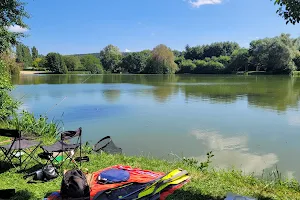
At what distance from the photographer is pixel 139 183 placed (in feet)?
10.9

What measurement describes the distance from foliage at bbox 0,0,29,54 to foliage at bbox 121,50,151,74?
66.9m

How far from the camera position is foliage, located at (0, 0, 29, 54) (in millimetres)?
7371

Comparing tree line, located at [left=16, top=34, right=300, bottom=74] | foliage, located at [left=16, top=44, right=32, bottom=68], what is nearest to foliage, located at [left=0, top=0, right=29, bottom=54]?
foliage, located at [left=16, top=44, right=32, bottom=68]

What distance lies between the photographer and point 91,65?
3327 inches

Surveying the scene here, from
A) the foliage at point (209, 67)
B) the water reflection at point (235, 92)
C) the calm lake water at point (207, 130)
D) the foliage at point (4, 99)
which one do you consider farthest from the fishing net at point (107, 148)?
the foliage at point (209, 67)

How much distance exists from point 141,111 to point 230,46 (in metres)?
81.0

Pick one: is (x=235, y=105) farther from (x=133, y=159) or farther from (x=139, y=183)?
(x=139, y=183)

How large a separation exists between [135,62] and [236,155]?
7294 centimetres

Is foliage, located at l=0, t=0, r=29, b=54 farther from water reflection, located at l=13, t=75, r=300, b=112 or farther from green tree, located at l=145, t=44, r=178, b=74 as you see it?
green tree, located at l=145, t=44, r=178, b=74

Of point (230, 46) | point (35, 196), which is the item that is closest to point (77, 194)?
point (35, 196)

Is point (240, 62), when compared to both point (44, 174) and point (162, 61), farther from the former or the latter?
point (44, 174)

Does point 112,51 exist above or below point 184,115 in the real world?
above

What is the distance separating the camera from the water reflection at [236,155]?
4.96m

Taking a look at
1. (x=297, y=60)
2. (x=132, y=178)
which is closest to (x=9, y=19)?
(x=132, y=178)
